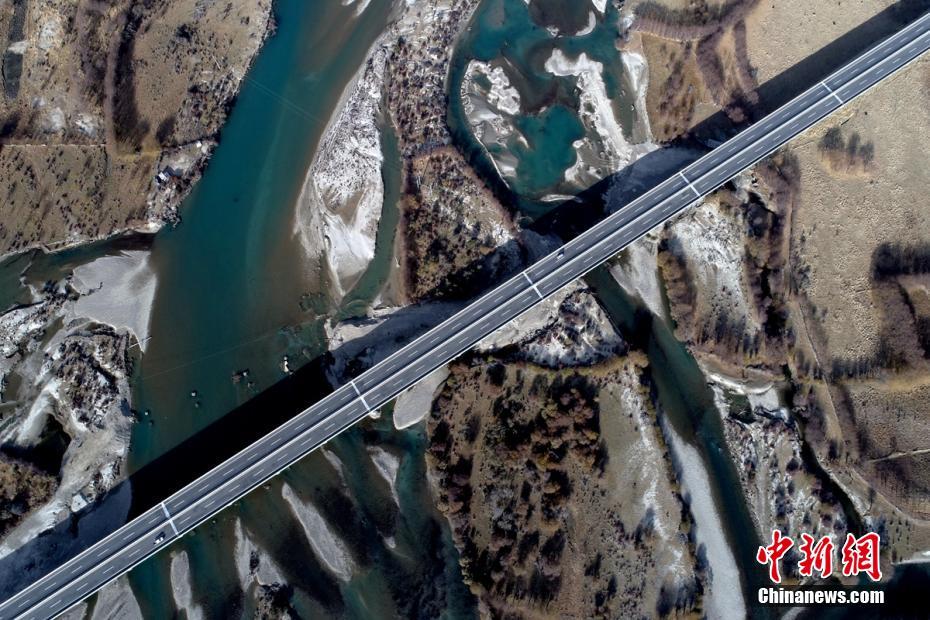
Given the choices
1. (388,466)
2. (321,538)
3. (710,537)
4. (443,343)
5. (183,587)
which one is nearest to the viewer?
(710,537)

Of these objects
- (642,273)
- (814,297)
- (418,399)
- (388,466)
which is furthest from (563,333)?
(814,297)

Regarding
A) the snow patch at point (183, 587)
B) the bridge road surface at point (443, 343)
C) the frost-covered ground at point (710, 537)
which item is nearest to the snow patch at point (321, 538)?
the bridge road surface at point (443, 343)

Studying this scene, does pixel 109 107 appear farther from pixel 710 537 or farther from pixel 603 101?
pixel 710 537

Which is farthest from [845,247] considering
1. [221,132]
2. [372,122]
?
[221,132]

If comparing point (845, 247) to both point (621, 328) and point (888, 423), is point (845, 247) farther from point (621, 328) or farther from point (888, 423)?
point (621, 328)

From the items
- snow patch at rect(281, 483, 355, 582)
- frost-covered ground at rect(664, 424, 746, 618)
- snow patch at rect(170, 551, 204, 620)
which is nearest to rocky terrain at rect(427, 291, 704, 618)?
frost-covered ground at rect(664, 424, 746, 618)

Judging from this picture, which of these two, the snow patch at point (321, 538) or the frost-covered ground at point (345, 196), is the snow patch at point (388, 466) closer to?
the snow patch at point (321, 538)
